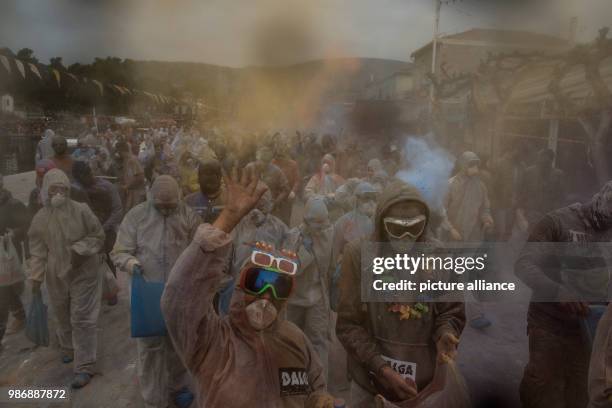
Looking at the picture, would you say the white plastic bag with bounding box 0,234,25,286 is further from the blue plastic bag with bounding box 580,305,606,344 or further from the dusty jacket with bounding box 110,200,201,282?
the blue plastic bag with bounding box 580,305,606,344

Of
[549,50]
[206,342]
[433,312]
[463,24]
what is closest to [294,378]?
[206,342]

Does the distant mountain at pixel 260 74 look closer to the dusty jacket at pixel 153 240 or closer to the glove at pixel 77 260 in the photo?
the dusty jacket at pixel 153 240

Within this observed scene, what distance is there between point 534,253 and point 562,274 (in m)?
0.16

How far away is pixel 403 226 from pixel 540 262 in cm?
78

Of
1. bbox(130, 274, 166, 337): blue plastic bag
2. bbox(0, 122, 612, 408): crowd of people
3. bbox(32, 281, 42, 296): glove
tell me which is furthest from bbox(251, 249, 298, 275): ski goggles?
bbox(32, 281, 42, 296): glove

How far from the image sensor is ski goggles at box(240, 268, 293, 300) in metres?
1.58

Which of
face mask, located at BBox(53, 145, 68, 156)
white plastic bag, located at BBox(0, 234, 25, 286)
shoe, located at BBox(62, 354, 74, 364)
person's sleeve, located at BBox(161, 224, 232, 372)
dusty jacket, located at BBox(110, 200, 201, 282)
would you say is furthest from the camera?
face mask, located at BBox(53, 145, 68, 156)

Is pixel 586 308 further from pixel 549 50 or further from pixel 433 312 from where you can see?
pixel 549 50

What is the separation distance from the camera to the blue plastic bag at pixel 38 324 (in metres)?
2.70

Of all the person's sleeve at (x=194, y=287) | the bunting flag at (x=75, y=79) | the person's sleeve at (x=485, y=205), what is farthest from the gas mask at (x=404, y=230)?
the bunting flag at (x=75, y=79)

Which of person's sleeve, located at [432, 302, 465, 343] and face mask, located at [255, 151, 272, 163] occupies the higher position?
face mask, located at [255, 151, 272, 163]

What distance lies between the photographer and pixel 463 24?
2.37 meters

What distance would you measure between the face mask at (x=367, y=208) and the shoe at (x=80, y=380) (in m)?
1.86

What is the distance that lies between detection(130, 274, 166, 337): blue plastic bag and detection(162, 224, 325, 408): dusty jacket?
0.75m
